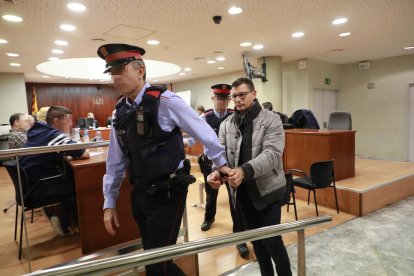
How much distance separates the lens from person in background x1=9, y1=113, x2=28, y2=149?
4137 millimetres

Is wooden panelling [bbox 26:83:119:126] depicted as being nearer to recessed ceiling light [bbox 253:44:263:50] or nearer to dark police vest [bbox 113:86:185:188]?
recessed ceiling light [bbox 253:44:263:50]

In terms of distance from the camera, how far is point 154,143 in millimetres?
1300

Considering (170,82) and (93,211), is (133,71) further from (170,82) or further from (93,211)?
(170,82)

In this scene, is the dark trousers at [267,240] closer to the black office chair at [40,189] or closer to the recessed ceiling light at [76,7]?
the black office chair at [40,189]

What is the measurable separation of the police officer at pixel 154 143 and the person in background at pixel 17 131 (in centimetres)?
365

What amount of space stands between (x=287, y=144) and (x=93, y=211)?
3380 millimetres

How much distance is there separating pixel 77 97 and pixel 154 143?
1231 centimetres

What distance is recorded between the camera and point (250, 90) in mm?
1822

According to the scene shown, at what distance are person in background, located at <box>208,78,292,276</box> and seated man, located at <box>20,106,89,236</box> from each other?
4.47 ft

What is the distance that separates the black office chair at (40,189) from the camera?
90.4 inches

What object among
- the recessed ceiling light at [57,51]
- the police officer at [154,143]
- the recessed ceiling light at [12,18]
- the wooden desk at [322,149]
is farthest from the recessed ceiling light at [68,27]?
the wooden desk at [322,149]

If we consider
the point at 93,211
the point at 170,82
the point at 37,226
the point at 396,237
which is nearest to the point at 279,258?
the point at 93,211

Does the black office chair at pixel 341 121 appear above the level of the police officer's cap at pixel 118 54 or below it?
below

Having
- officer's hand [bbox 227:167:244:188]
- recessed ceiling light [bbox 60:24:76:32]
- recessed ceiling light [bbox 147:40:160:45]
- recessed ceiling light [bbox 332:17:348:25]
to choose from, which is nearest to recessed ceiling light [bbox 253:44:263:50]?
recessed ceiling light [bbox 332:17:348:25]
